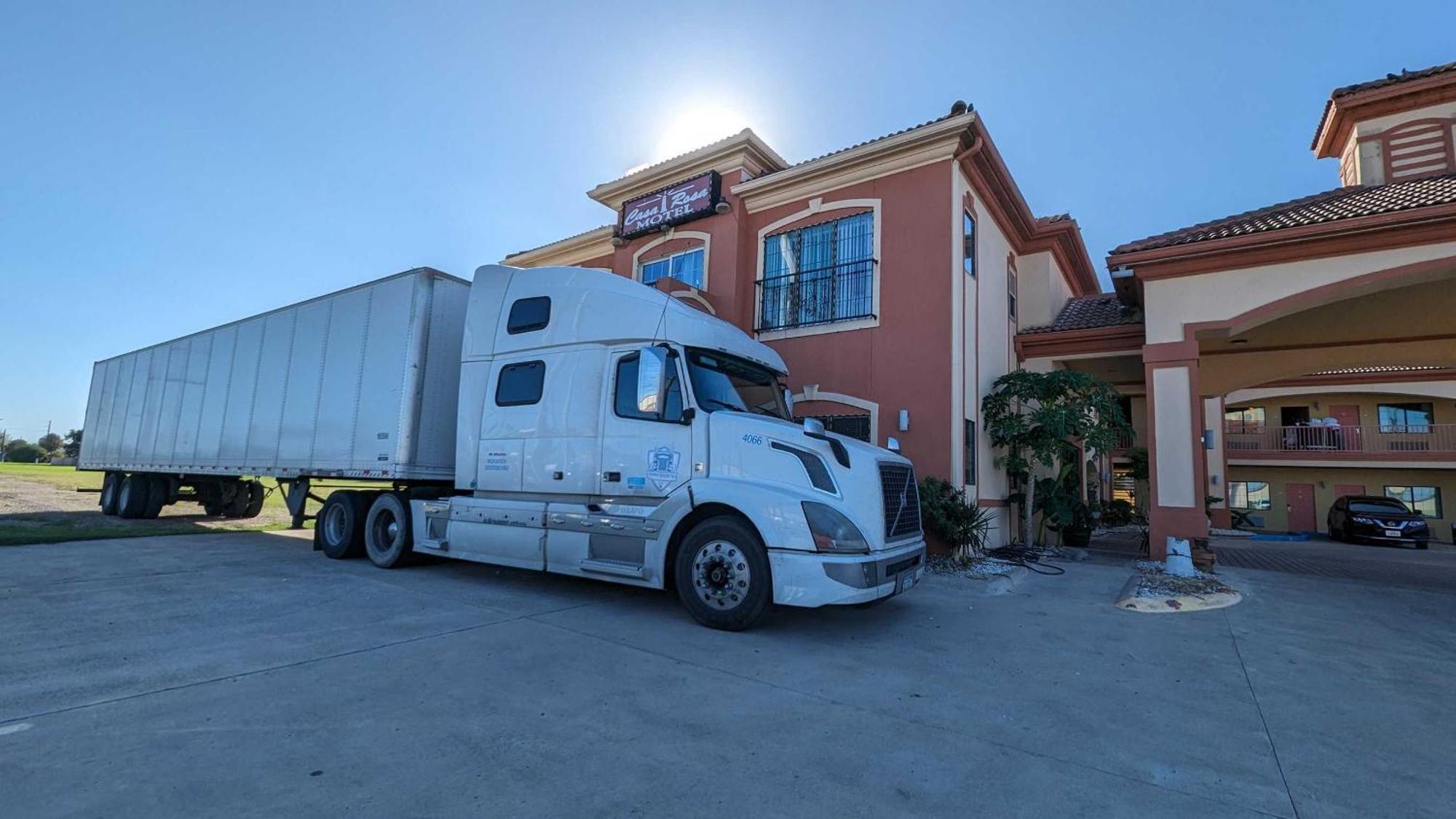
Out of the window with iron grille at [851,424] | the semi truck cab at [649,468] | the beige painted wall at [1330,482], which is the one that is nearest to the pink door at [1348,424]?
the beige painted wall at [1330,482]

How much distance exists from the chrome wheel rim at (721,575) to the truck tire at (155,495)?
15463 mm

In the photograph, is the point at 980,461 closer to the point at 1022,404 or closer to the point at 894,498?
the point at 1022,404

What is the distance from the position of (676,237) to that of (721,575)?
9942 millimetres

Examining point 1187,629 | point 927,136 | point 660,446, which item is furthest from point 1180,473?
point 660,446

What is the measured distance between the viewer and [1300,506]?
84.3 feet

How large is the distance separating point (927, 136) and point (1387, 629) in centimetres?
864

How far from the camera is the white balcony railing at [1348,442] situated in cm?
Result: 2373

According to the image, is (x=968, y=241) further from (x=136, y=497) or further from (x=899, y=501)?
(x=136, y=497)

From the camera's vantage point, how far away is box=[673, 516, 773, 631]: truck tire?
5.59 metres

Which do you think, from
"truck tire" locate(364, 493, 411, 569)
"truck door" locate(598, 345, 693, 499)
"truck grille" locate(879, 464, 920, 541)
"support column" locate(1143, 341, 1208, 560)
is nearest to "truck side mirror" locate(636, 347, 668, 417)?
"truck door" locate(598, 345, 693, 499)

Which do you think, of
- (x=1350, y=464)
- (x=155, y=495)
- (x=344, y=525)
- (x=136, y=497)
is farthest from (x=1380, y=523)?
(x=136, y=497)

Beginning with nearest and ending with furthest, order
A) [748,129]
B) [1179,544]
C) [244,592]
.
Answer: [244,592]
[1179,544]
[748,129]

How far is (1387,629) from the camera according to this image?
6418 mm

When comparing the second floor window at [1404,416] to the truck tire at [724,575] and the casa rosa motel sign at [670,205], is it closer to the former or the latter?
the casa rosa motel sign at [670,205]
